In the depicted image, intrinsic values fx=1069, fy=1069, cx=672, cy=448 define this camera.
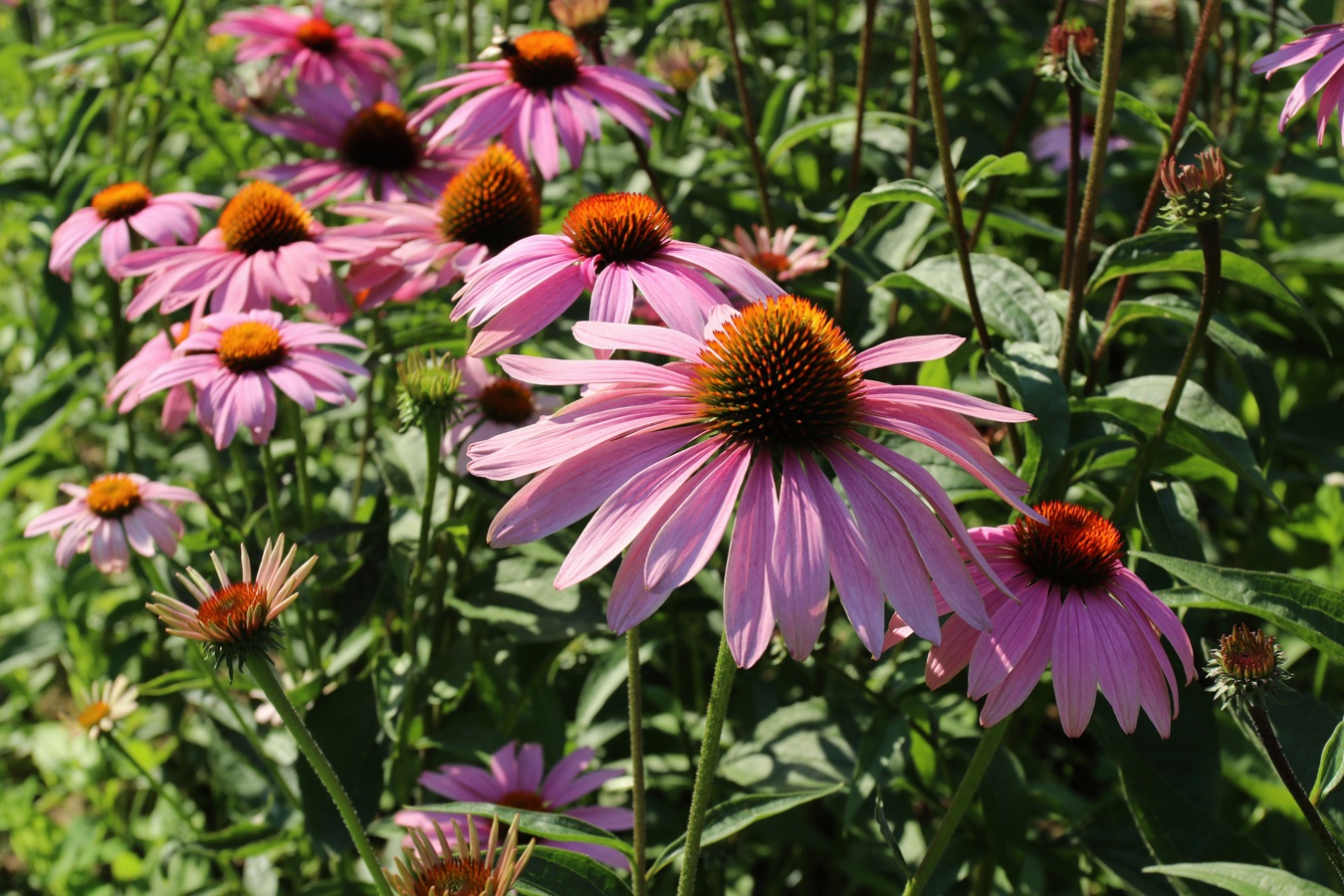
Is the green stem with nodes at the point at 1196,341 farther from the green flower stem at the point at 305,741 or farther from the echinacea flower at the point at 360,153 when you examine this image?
the echinacea flower at the point at 360,153

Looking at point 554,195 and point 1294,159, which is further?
point 554,195

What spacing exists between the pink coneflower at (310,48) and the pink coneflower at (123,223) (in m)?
0.64

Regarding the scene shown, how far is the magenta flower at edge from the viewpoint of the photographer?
111cm

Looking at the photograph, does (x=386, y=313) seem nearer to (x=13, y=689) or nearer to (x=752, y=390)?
(x=13, y=689)

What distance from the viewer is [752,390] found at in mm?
897

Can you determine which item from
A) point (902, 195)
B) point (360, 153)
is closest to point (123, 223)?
point (360, 153)

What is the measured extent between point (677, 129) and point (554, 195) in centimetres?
33

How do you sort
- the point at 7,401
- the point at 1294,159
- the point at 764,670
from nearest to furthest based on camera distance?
the point at 764,670 → the point at 1294,159 → the point at 7,401

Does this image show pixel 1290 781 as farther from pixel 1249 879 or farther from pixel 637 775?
pixel 637 775

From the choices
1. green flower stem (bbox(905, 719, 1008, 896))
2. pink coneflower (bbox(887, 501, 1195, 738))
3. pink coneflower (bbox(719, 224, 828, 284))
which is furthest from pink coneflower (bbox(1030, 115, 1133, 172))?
green flower stem (bbox(905, 719, 1008, 896))

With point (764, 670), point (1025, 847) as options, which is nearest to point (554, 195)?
point (764, 670)

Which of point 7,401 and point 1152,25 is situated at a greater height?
point 1152,25

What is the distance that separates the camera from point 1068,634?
887mm

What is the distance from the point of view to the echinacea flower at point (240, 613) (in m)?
0.92
